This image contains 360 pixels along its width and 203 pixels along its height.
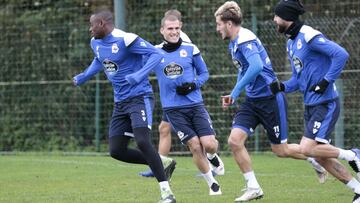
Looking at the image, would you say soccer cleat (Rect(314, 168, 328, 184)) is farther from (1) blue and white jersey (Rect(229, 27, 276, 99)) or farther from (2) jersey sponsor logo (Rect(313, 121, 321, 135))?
(2) jersey sponsor logo (Rect(313, 121, 321, 135))

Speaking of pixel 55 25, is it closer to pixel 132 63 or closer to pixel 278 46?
pixel 278 46

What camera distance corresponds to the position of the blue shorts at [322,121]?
937 cm

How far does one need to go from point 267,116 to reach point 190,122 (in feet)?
4.55

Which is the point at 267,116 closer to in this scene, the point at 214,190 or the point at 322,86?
the point at 214,190

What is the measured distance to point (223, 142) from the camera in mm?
17688

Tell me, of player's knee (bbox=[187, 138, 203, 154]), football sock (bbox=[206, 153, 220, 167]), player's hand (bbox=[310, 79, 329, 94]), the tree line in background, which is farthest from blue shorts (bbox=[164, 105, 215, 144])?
the tree line in background

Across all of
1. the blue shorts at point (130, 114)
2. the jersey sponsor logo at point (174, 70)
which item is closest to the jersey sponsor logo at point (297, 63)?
the blue shorts at point (130, 114)

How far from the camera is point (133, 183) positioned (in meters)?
12.1

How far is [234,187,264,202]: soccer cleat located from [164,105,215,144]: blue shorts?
5.12ft

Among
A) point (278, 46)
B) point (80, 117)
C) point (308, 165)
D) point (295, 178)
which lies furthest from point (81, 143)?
point (295, 178)

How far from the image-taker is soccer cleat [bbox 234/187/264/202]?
966cm

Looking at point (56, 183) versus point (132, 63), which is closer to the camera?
point (132, 63)

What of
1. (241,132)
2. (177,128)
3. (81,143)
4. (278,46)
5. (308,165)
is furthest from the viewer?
(81,143)

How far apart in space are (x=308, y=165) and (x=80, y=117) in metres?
6.32
